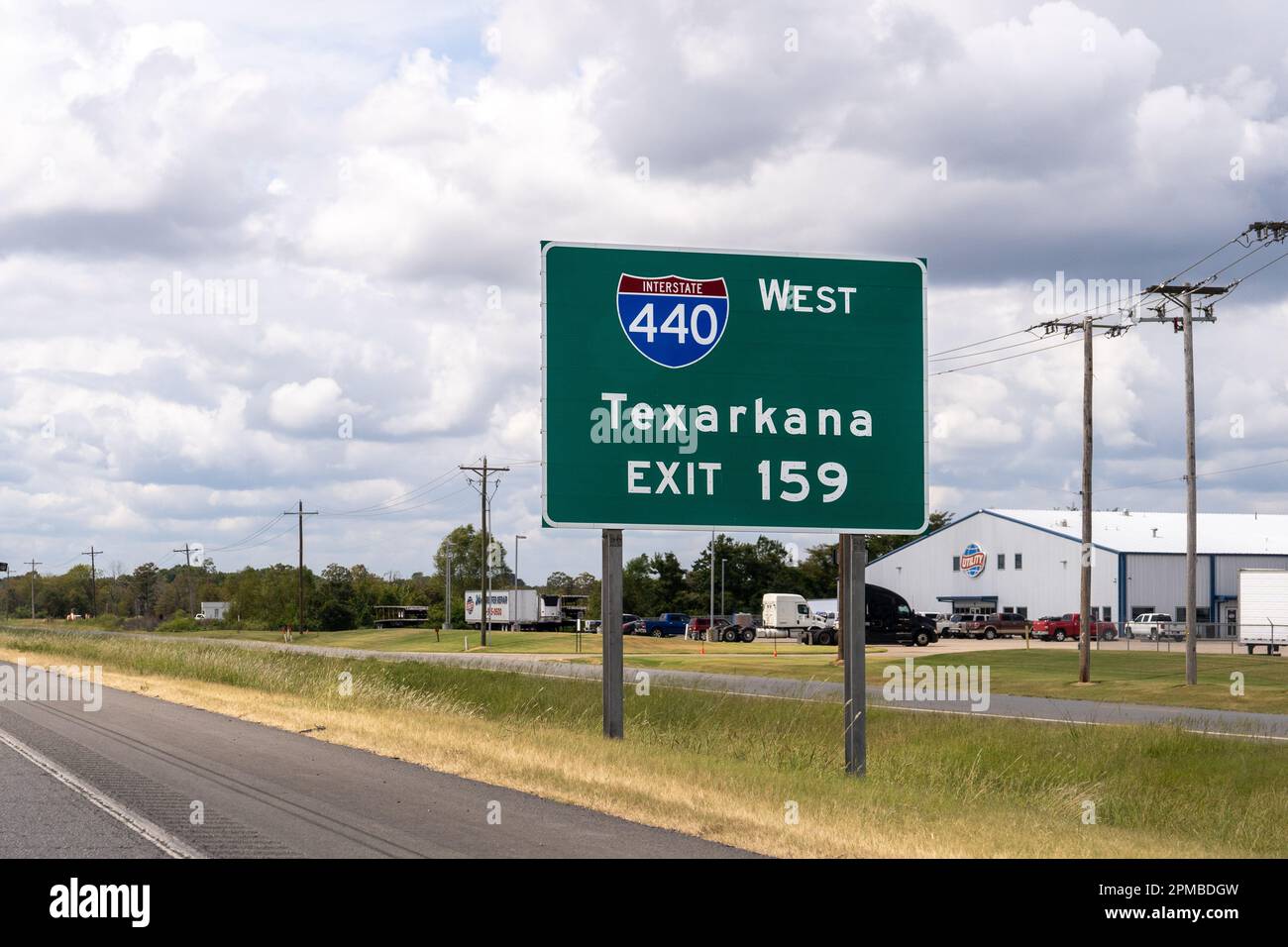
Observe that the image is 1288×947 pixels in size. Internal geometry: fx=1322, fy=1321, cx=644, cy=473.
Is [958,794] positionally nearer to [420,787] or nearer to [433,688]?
[420,787]

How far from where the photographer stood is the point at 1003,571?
97.3 m

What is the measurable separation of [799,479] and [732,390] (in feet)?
4.66

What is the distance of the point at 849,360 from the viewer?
677 inches

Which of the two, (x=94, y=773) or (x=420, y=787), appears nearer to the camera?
(x=420, y=787)

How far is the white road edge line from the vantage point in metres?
9.36

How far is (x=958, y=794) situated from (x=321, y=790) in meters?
7.12

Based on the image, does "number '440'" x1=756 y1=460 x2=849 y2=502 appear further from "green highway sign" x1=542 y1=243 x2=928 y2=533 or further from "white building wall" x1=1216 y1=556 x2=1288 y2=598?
"white building wall" x1=1216 y1=556 x2=1288 y2=598

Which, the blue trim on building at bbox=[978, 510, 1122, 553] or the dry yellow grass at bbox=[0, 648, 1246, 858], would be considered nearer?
the dry yellow grass at bbox=[0, 648, 1246, 858]

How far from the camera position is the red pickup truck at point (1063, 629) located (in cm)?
8169

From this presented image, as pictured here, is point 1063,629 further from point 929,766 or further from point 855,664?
point 855,664

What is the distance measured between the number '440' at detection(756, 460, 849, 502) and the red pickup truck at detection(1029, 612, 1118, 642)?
69530mm

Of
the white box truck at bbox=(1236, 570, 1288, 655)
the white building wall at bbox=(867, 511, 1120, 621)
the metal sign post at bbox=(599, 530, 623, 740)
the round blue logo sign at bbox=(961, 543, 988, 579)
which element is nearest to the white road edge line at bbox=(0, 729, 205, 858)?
the metal sign post at bbox=(599, 530, 623, 740)

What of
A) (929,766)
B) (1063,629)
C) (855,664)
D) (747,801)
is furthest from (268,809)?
(1063,629)
